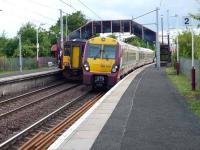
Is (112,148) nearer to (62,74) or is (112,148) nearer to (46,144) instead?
(46,144)

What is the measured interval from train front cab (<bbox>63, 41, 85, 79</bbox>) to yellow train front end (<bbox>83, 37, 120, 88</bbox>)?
6.83 metres

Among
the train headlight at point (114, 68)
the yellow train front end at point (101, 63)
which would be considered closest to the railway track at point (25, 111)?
the yellow train front end at point (101, 63)

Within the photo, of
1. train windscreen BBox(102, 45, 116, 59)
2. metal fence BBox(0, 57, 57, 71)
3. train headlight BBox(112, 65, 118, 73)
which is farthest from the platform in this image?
metal fence BBox(0, 57, 57, 71)

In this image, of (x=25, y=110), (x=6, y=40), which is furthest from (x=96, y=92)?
(x=6, y=40)

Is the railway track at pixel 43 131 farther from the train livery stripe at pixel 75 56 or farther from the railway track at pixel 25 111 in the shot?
the train livery stripe at pixel 75 56

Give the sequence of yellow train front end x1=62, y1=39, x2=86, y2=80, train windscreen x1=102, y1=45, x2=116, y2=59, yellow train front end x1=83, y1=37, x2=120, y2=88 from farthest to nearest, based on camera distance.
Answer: yellow train front end x1=62, y1=39, x2=86, y2=80 < train windscreen x1=102, y1=45, x2=116, y2=59 < yellow train front end x1=83, y1=37, x2=120, y2=88

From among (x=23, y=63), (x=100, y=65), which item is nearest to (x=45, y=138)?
(x=100, y=65)

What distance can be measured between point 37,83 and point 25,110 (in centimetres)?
1600

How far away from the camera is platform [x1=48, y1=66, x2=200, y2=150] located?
10.3m

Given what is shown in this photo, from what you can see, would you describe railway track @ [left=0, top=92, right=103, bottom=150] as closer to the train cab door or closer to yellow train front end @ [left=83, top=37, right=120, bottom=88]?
yellow train front end @ [left=83, top=37, right=120, bottom=88]

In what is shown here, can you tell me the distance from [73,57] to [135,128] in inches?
1026

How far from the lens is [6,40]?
92000 millimetres

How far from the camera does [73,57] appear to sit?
1505 inches

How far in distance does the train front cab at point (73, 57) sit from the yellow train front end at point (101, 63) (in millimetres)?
6834
